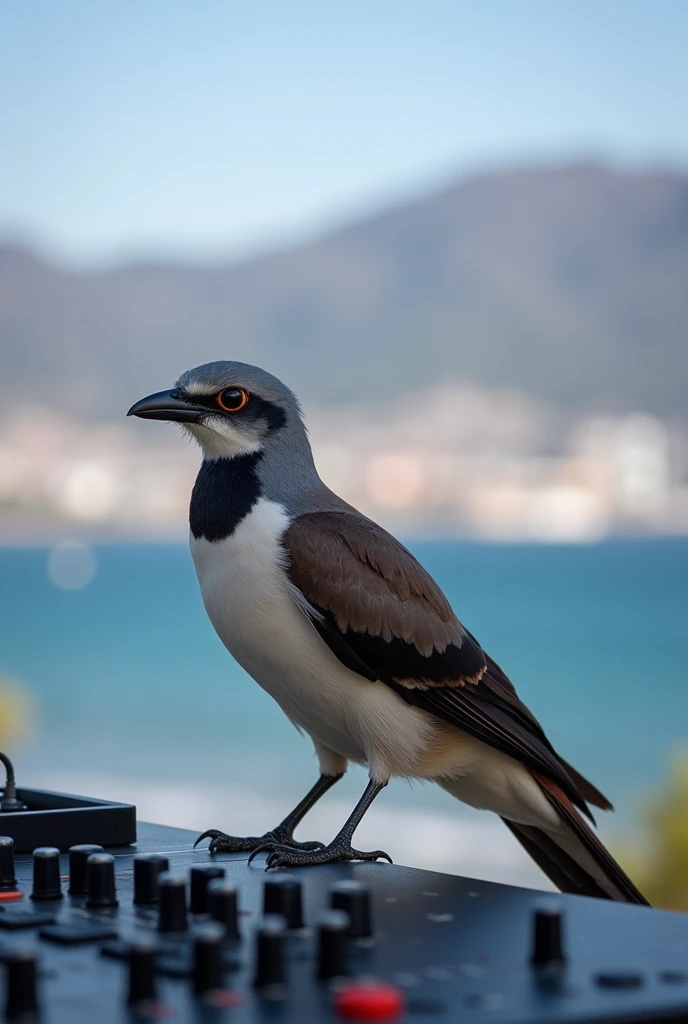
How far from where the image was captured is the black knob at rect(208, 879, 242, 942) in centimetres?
138

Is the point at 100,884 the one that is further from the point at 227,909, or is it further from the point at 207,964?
the point at 207,964

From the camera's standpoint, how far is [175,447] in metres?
49.4

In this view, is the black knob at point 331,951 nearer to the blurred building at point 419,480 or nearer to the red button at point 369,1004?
the red button at point 369,1004

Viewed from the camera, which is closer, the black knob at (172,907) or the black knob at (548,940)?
the black knob at (548,940)

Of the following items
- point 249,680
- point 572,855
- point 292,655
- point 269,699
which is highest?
point 249,680

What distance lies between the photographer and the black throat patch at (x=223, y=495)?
267 cm

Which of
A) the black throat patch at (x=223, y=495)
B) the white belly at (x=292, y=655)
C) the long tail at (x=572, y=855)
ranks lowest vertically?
the long tail at (x=572, y=855)

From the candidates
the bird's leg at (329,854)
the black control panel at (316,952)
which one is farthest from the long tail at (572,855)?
the black control panel at (316,952)

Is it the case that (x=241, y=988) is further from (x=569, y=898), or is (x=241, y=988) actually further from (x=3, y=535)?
A: (x=3, y=535)

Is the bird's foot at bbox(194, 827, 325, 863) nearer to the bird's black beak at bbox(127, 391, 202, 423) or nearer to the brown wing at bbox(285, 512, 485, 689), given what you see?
the brown wing at bbox(285, 512, 485, 689)

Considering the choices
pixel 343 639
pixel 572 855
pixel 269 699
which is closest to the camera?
pixel 343 639

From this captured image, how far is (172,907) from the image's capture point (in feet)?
4.59

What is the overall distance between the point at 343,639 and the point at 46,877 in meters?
1.01

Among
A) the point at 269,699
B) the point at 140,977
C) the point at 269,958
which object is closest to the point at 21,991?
the point at 140,977
